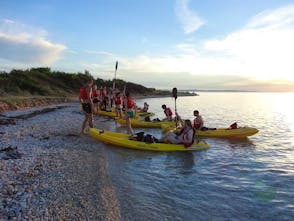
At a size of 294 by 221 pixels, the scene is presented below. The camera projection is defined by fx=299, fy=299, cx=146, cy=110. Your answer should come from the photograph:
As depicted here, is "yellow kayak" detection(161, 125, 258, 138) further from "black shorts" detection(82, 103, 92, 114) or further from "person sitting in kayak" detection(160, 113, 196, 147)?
"black shorts" detection(82, 103, 92, 114)

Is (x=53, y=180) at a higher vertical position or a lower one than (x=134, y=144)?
lower

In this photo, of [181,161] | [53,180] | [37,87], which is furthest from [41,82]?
[53,180]

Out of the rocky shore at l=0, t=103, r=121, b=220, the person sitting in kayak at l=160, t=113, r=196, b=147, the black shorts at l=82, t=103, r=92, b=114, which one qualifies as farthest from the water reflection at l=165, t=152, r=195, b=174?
the black shorts at l=82, t=103, r=92, b=114

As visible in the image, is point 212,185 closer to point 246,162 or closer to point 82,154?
point 246,162

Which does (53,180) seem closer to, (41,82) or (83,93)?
(83,93)

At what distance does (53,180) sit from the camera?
743 centimetres

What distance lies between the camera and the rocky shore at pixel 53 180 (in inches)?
229

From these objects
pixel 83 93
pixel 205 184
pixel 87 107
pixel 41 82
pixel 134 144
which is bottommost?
pixel 205 184

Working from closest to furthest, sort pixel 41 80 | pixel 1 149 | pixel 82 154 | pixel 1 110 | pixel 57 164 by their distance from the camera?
pixel 57 164, pixel 1 149, pixel 82 154, pixel 1 110, pixel 41 80

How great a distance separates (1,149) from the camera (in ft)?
31.2

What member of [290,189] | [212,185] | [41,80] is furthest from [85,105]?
[41,80]

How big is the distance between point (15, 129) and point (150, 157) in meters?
6.56

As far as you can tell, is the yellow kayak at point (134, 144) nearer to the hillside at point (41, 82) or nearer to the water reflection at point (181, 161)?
the water reflection at point (181, 161)

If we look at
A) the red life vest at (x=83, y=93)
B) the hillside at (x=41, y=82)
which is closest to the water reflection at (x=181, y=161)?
the red life vest at (x=83, y=93)
